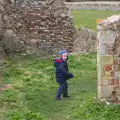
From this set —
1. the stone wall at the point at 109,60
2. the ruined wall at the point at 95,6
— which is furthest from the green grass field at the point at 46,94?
the ruined wall at the point at 95,6

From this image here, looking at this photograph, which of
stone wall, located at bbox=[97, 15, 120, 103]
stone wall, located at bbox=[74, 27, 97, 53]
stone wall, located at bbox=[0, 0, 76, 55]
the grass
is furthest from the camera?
the grass

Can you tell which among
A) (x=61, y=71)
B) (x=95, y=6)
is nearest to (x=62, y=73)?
(x=61, y=71)

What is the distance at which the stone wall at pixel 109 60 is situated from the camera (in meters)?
11.4

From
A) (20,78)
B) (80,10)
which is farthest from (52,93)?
(80,10)

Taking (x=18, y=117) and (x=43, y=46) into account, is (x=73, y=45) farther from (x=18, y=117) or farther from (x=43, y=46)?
(x=18, y=117)

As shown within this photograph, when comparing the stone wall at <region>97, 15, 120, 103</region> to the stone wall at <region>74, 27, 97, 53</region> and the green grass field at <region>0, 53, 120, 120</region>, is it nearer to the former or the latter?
the green grass field at <region>0, 53, 120, 120</region>

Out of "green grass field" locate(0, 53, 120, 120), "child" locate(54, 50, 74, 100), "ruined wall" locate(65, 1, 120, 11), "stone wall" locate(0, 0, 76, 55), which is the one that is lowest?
"green grass field" locate(0, 53, 120, 120)

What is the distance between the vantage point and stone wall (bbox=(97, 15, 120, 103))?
11430mm

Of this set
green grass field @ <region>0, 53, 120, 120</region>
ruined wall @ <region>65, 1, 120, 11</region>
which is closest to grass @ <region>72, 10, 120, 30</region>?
ruined wall @ <region>65, 1, 120, 11</region>

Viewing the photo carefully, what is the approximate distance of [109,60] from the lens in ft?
37.5

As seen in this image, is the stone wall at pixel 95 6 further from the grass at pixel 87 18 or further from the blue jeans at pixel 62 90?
the blue jeans at pixel 62 90

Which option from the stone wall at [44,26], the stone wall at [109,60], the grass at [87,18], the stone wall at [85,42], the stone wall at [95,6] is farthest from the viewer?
the stone wall at [95,6]

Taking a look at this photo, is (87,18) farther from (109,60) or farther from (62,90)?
(109,60)

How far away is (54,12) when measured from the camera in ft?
68.2
